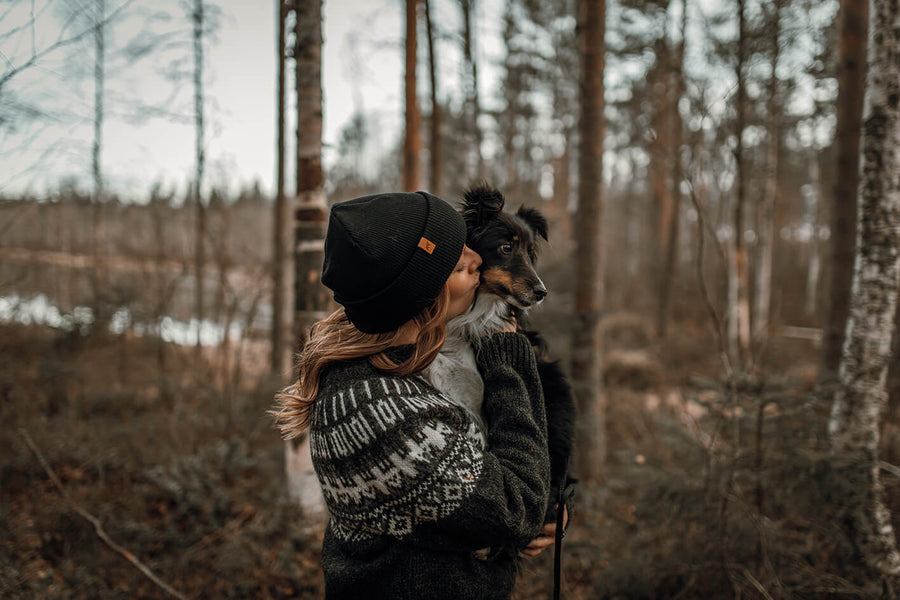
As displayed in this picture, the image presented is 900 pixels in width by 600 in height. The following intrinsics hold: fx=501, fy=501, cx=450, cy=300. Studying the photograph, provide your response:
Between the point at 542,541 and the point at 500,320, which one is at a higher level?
the point at 500,320

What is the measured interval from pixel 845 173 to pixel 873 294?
14.8 feet

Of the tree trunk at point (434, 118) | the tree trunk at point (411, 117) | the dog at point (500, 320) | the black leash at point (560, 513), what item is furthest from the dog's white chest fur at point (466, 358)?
the tree trunk at point (434, 118)

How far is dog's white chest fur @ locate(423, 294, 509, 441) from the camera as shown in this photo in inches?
65.2

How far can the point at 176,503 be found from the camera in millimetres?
5051

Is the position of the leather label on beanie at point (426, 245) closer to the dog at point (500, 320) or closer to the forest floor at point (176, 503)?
the dog at point (500, 320)

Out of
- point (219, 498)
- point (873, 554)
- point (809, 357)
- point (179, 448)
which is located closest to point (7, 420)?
point (179, 448)

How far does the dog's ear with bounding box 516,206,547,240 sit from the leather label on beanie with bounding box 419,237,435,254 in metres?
0.78

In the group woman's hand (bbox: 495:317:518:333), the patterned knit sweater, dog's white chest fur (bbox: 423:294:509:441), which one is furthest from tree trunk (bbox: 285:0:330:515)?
the patterned knit sweater

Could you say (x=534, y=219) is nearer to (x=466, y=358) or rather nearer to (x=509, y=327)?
(x=509, y=327)

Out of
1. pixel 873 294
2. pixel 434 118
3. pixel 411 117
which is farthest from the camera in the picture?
pixel 434 118

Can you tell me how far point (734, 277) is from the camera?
39.7 ft

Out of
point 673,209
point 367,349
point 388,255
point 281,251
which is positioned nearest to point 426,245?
point 388,255

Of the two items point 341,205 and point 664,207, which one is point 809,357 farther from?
point 341,205

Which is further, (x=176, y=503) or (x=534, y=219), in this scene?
(x=176, y=503)
